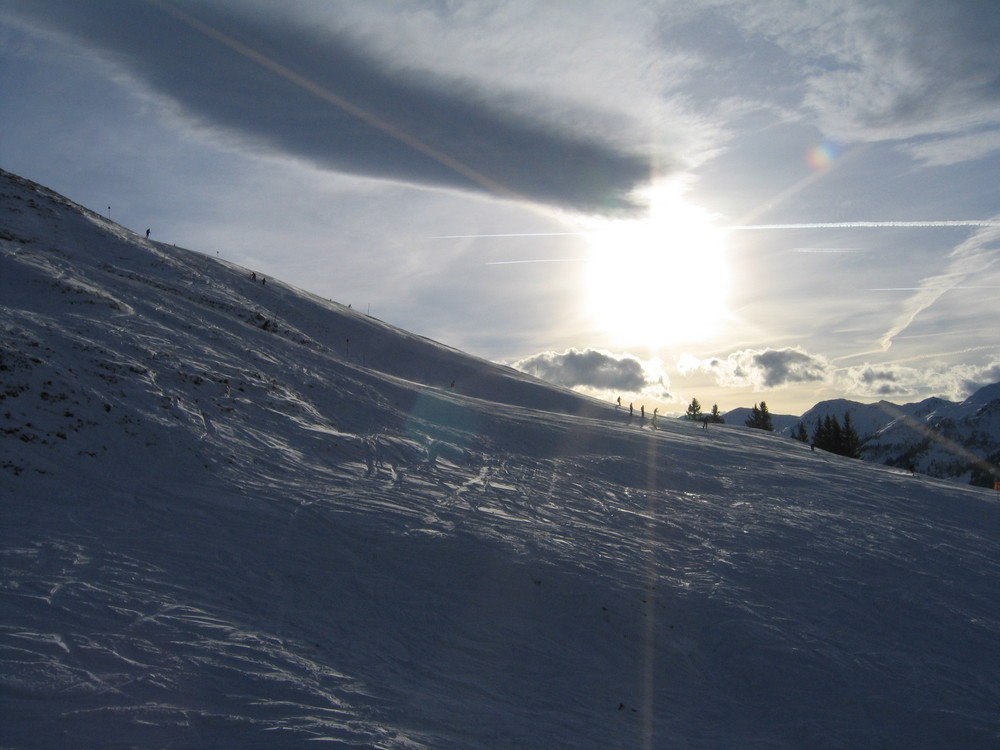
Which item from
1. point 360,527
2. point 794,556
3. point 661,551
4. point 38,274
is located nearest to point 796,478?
point 794,556

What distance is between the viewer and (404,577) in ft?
40.8

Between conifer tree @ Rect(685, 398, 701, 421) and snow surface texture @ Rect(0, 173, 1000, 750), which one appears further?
conifer tree @ Rect(685, 398, 701, 421)

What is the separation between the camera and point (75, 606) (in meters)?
8.84

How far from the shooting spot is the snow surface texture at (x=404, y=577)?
8.20 m

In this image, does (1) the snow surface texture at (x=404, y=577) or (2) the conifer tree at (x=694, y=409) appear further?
(2) the conifer tree at (x=694, y=409)

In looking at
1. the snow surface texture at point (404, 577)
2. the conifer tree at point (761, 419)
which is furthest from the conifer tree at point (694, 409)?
the snow surface texture at point (404, 577)

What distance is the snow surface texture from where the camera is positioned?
26.9ft

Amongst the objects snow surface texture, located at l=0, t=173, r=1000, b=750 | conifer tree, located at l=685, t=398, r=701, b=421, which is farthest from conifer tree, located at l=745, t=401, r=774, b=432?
snow surface texture, located at l=0, t=173, r=1000, b=750

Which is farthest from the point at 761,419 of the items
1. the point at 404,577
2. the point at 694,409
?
the point at 404,577

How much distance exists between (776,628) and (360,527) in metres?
8.77

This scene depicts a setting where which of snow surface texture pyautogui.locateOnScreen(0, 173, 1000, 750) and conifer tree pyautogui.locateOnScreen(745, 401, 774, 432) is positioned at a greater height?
conifer tree pyautogui.locateOnScreen(745, 401, 774, 432)

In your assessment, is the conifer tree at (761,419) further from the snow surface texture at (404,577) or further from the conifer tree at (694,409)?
the snow surface texture at (404,577)

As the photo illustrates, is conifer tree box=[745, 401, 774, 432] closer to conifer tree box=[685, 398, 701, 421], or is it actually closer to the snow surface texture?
conifer tree box=[685, 398, 701, 421]

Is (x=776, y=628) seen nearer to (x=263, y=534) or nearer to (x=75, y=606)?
(x=263, y=534)
